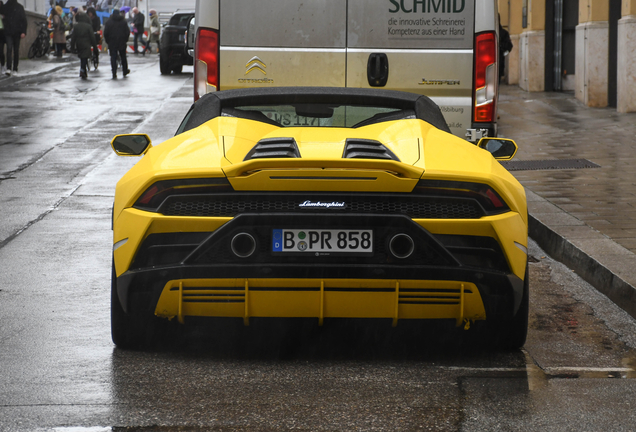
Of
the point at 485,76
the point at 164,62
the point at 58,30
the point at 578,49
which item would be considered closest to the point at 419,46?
the point at 485,76

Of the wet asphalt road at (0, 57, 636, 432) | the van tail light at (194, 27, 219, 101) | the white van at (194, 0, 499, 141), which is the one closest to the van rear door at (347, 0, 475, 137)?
the white van at (194, 0, 499, 141)

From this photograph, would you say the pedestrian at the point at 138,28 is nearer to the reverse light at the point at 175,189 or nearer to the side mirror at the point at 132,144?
the side mirror at the point at 132,144

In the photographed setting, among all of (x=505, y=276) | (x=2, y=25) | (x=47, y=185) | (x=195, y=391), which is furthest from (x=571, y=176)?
(x=2, y=25)

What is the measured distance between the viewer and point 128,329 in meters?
4.48

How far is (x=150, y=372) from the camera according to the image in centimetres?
419

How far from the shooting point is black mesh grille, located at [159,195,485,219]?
4059mm

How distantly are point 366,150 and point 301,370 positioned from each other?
99 centimetres

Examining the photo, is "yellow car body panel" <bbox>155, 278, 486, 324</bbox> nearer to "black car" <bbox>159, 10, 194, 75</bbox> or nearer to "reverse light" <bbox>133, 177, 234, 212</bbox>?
"reverse light" <bbox>133, 177, 234, 212</bbox>

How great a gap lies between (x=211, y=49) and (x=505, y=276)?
455 centimetres

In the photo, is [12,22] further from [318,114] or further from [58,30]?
[318,114]

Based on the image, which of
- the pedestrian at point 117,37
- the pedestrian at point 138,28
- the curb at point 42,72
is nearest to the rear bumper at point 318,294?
the curb at point 42,72

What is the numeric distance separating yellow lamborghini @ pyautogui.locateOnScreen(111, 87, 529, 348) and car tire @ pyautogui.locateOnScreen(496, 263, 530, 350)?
19 cm

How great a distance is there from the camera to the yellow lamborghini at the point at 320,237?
4039mm

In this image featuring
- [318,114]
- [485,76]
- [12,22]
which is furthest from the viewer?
[12,22]
